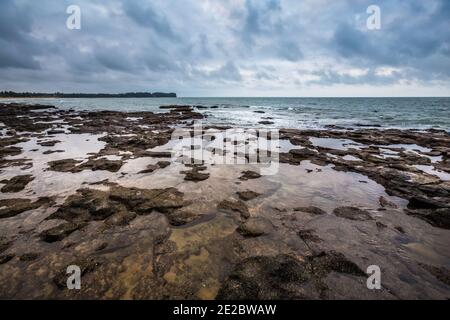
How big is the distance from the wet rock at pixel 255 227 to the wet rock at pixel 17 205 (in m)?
5.31

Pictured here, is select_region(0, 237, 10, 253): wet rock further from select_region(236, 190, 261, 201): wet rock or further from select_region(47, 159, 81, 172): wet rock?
select_region(236, 190, 261, 201): wet rock

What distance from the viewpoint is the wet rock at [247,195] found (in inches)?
281

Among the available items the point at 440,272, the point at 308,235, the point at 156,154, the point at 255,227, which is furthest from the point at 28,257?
the point at 156,154

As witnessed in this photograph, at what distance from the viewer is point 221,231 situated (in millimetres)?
5398

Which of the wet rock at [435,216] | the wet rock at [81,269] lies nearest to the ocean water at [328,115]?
the wet rock at [435,216]

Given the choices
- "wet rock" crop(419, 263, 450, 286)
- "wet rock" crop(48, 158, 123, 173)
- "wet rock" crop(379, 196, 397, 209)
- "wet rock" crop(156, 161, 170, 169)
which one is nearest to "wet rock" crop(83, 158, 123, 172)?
"wet rock" crop(48, 158, 123, 173)

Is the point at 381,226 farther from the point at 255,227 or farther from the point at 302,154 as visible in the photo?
the point at 302,154

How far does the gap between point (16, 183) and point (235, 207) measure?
23.6 feet

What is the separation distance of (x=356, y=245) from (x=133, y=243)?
453 centimetres

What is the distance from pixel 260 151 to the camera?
44.3 ft

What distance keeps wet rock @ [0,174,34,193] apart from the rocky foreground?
0.18 ft

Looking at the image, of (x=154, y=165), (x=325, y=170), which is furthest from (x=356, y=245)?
(x=154, y=165)
